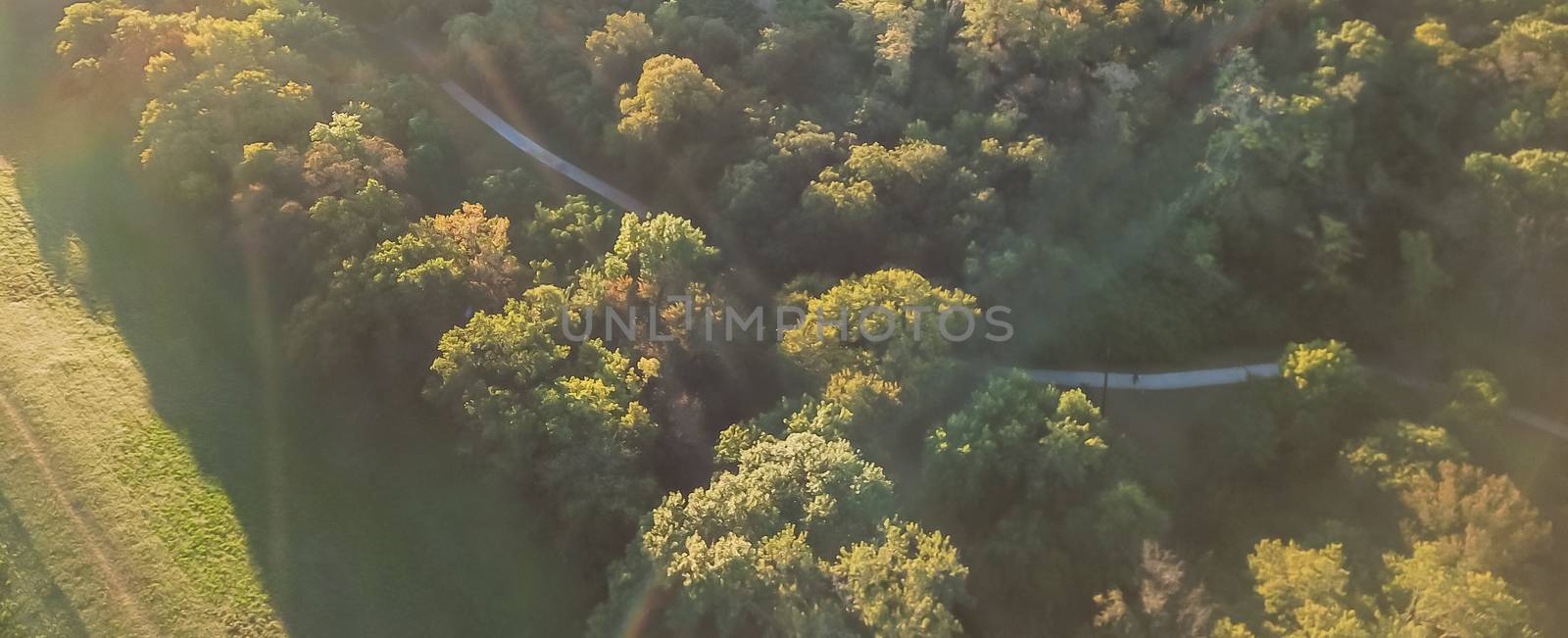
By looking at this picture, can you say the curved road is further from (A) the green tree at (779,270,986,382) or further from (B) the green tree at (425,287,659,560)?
(B) the green tree at (425,287,659,560)

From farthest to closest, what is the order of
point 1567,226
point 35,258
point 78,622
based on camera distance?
point 35,258
point 1567,226
point 78,622

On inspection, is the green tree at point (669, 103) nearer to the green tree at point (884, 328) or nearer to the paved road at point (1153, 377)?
the green tree at point (884, 328)

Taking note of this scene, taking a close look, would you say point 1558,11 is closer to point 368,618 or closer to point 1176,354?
point 1176,354

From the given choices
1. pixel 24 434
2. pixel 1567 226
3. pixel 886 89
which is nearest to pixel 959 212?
pixel 886 89

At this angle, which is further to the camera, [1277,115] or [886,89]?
[886,89]

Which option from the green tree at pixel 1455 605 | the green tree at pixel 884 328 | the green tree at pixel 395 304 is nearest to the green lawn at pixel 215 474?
the green tree at pixel 395 304

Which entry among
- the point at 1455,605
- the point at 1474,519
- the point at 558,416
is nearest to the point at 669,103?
the point at 558,416
